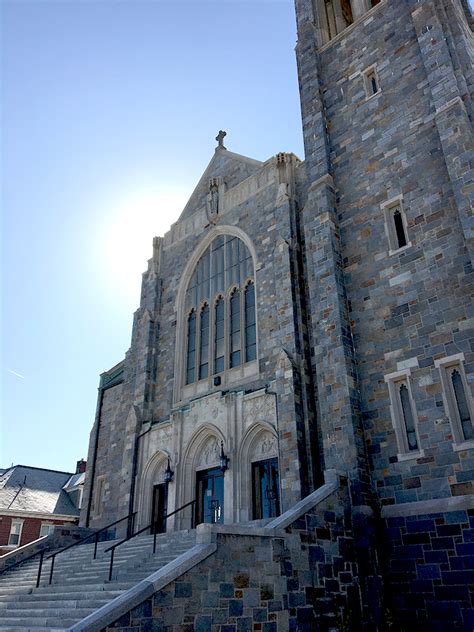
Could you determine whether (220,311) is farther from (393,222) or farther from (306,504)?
(306,504)

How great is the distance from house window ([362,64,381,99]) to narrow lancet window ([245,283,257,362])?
7.55 meters

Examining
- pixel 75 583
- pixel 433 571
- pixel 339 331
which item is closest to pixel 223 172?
pixel 339 331

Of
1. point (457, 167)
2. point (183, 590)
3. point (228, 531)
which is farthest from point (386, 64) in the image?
point (183, 590)

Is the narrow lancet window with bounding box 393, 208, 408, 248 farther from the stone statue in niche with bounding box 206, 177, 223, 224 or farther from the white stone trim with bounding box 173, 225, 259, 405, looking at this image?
the stone statue in niche with bounding box 206, 177, 223, 224

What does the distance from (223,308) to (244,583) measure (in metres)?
11.8

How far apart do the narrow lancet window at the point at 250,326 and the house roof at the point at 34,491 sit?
22881 millimetres

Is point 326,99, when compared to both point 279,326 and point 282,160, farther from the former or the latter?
point 279,326

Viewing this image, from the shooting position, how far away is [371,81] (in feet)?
57.6

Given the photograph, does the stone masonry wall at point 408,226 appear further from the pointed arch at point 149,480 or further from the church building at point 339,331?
the pointed arch at point 149,480

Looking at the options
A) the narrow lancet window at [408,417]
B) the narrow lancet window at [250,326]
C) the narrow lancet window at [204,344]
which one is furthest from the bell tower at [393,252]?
the narrow lancet window at [204,344]

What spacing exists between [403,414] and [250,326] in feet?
22.7

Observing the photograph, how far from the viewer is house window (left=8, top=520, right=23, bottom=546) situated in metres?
31.9

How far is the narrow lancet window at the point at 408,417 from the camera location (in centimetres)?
1245

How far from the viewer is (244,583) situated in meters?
9.34
